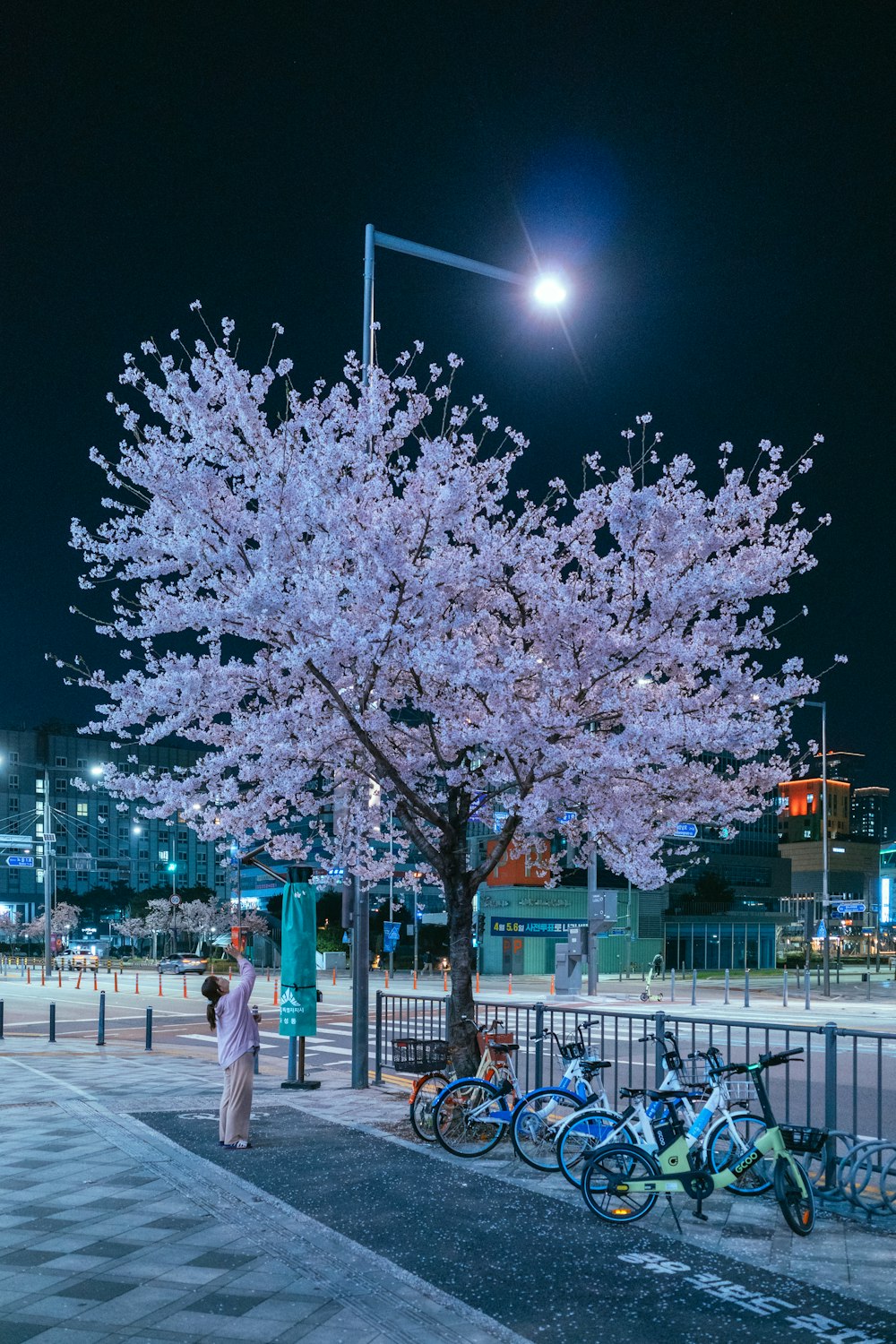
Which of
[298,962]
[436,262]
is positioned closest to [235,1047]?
[298,962]

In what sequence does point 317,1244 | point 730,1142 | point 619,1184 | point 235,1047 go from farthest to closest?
1. point 235,1047
2. point 730,1142
3. point 619,1184
4. point 317,1244

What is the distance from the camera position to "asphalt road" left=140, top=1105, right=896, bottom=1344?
238 inches

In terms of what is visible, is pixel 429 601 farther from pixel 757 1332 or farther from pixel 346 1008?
pixel 346 1008

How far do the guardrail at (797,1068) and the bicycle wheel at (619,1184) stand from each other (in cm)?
101

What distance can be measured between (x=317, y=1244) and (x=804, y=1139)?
3.36 metres

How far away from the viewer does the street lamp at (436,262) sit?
456 inches

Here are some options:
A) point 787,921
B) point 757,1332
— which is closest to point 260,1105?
point 757,1332

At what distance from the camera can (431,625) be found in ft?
37.1

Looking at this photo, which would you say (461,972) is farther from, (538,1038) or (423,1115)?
(423,1115)

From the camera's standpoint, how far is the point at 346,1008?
3133cm

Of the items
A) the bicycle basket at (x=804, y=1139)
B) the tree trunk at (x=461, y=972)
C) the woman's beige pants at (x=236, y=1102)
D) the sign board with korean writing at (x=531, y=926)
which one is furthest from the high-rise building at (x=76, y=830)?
the bicycle basket at (x=804, y=1139)

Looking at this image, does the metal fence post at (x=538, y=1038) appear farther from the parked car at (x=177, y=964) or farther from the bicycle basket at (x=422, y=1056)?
the parked car at (x=177, y=964)

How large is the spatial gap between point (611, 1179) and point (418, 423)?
8.20 meters

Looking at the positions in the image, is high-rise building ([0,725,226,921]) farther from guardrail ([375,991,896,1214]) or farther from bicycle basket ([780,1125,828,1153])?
bicycle basket ([780,1125,828,1153])
